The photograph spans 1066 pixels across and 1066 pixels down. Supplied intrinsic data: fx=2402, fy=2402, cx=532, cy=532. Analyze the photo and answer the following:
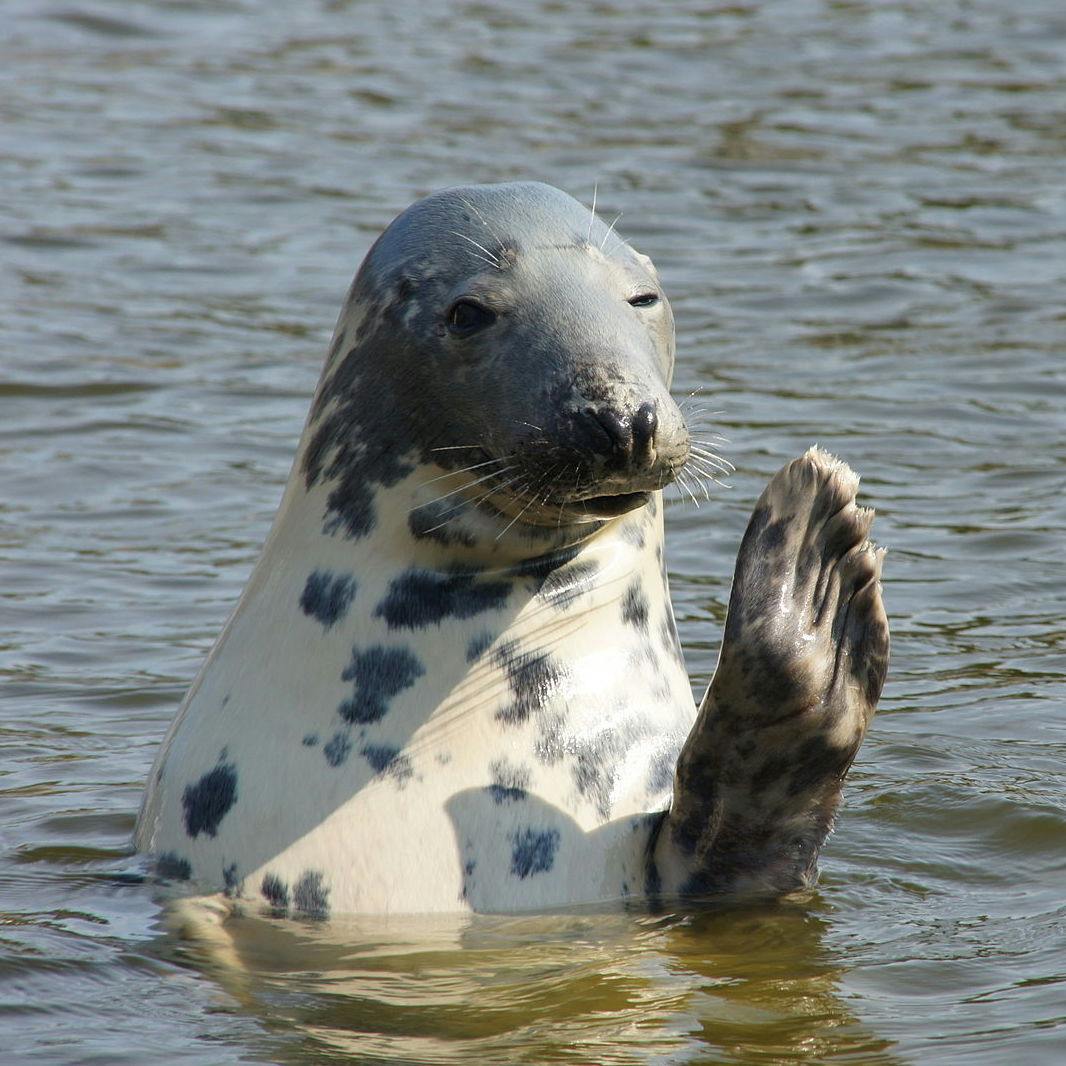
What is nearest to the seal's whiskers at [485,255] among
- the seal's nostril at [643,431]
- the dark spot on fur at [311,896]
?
the seal's nostril at [643,431]

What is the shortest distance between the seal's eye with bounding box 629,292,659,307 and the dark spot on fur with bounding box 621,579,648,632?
1.84ft

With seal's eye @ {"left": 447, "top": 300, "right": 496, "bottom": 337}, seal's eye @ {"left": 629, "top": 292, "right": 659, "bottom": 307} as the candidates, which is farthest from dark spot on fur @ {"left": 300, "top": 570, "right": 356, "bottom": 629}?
seal's eye @ {"left": 629, "top": 292, "right": 659, "bottom": 307}

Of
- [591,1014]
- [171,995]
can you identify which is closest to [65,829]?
[171,995]

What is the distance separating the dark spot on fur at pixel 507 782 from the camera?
183 inches

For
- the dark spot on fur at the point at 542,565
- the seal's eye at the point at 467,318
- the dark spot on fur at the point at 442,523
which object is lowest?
the dark spot on fur at the point at 542,565

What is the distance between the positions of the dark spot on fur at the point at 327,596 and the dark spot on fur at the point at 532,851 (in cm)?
56

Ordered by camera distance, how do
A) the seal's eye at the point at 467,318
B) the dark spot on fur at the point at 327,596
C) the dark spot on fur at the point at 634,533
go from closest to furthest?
the seal's eye at the point at 467,318
the dark spot on fur at the point at 327,596
the dark spot on fur at the point at 634,533

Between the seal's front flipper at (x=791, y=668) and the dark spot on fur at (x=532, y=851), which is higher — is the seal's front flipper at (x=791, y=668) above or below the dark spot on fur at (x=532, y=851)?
above

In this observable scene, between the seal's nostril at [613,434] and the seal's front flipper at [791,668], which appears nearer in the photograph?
the seal's nostril at [613,434]

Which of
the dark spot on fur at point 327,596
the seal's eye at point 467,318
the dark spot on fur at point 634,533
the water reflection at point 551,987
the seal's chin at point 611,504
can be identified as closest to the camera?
the water reflection at point 551,987

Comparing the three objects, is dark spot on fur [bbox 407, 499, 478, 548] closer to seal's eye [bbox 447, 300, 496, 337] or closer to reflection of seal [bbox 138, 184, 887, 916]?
reflection of seal [bbox 138, 184, 887, 916]

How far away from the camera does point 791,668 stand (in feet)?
14.4

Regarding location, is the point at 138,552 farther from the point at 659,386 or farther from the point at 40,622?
the point at 659,386

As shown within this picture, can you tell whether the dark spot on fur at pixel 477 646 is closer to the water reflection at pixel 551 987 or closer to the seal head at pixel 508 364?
the seal head at pixel 508 364
